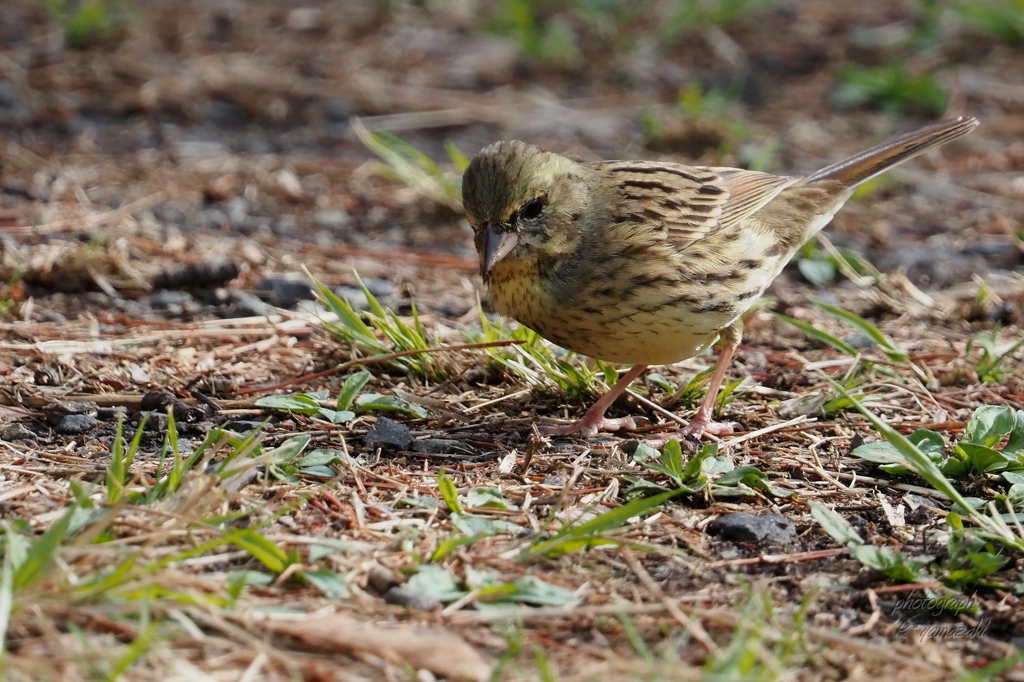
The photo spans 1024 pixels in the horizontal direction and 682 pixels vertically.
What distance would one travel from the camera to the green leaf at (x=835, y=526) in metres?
3.49

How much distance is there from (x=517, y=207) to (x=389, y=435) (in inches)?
38.4

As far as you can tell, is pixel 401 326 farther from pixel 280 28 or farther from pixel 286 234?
pixel 280 28

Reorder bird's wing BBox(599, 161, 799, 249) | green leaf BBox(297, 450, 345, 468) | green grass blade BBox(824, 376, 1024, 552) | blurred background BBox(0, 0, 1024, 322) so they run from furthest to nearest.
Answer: blurred background BBox(0, 0, 1024, 322)
bird's wing BBox(599, 161, 799, 249)
green leaf BBox(297, 450, 345, 468)
green grass blade BBox(824, 376, 1024, 552)

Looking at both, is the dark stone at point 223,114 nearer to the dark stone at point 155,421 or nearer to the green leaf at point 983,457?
the dark stone at point 155,421

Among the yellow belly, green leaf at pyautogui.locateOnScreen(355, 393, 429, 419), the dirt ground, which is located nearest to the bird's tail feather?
the dirt ground

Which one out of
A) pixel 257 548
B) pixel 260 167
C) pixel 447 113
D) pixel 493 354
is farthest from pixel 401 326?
pixel 447 113

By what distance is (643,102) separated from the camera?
29.8 ft

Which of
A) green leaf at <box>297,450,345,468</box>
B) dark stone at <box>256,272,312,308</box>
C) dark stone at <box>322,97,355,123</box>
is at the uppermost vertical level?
dark stone at <box>322,97,355,123</box>

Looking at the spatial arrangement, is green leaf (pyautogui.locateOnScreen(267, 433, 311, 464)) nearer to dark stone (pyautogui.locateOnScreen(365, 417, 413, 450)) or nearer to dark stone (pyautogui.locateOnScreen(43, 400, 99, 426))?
dark stone (pyautogui.locateOnScreen(365, 417, 413, 450))

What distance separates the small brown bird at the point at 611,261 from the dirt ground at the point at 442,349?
36cm

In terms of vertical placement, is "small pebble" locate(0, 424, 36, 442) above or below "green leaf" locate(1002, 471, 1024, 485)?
below

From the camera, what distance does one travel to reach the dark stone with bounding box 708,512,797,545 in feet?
11.7

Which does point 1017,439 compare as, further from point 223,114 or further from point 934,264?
point 223,114

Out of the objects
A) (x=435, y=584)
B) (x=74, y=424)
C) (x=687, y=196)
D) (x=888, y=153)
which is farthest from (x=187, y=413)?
(x=888, y=153)
